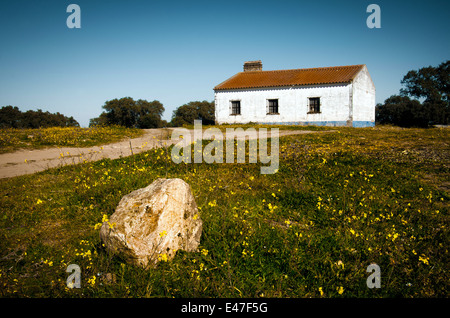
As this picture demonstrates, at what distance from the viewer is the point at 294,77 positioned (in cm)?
2484

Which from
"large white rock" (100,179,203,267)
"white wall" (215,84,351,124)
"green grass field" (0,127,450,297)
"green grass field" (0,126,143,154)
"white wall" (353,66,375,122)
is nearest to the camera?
"green grass field" (0,127,450,297)

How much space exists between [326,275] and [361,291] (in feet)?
1.27

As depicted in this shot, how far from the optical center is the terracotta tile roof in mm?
23027

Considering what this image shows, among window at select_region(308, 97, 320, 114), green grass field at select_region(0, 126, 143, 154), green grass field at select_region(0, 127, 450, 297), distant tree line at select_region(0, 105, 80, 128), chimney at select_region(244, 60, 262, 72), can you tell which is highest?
chimney at select_region(244, 60, 262, 72)

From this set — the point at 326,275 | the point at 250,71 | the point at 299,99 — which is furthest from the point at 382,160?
the point at 250,71

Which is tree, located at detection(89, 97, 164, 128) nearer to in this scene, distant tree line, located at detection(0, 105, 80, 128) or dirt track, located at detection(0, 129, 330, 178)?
distant tree line, located at detection(0, 105, 80, 128)

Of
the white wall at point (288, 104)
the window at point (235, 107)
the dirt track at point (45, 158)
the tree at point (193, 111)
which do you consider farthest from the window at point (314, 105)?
the tree at point (193, 111)

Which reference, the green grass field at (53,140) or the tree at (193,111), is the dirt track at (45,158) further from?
the tree at (193,111)

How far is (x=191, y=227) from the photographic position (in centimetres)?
339

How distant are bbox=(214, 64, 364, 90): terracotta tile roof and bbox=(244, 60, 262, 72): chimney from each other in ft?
4.75

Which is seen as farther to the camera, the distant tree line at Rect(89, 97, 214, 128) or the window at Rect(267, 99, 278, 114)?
the distant tree line at Rect(89, 97, 214, 128)

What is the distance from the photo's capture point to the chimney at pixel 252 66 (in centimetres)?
2897

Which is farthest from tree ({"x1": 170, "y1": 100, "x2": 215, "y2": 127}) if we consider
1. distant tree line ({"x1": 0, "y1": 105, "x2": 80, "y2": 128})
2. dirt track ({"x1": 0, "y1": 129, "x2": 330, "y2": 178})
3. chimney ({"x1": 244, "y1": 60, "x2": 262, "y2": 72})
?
dirt track ({"x1": 0, "y1": 129, "x2": 330, "y2": 178})

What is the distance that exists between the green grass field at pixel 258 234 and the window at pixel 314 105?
670 inches
